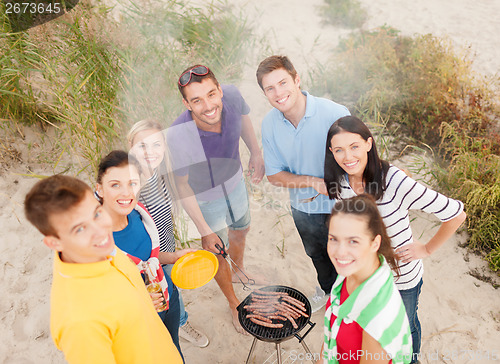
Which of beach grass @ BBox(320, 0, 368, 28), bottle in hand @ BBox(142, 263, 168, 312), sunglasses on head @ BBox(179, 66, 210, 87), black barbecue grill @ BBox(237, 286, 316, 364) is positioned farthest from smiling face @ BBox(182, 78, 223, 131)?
beach grass @ BBox(320, 0, 368, 28)

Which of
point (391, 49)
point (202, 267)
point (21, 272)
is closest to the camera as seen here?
point (202, 267)

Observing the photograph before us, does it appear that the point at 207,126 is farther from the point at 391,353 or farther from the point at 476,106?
the point at 476,106

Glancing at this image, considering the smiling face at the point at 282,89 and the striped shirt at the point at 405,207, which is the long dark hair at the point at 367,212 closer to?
the striped shirt at the point at 405,207

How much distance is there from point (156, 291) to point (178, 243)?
1.54 m

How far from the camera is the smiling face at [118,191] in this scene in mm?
1974

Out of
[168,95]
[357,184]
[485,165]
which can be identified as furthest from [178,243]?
[485,165]

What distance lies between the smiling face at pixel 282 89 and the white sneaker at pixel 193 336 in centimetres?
205

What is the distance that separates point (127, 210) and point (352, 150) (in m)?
1.34

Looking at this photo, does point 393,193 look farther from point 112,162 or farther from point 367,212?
point 112,162

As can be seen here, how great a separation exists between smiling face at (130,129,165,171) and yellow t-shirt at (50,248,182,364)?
2.91ft

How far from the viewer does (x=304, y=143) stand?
98.2 inches

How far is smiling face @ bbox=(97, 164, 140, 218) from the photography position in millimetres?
1974

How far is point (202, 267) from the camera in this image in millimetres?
2551

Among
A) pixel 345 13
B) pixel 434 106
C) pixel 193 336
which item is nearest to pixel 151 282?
pixel 193 336
